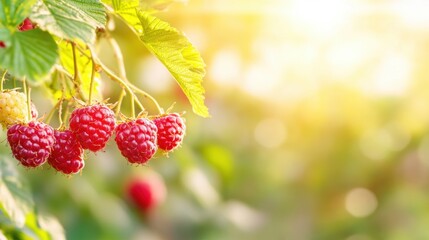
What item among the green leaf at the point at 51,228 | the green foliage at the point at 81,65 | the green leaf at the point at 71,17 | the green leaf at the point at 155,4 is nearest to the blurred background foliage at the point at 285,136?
the green leaf at the point at 51,228

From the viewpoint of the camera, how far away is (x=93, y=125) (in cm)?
130

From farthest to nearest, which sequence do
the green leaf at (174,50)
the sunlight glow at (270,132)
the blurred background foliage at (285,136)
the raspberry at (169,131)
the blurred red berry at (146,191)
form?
the sunlight glow at (270,132) → the blurred red berry at (146,191) → the blurred background foliage at (285,136) → the raspberry at (169,131) → the green leaf at (174,50)

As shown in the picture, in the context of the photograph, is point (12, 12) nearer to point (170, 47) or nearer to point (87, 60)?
point (170, 47)

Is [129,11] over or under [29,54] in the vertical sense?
over

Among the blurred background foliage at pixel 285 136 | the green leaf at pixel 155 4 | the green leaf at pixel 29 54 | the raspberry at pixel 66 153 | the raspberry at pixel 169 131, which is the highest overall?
the blurred background foliage at pixel 285 136

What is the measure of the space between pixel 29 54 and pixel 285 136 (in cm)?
592

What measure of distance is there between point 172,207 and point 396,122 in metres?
1.77

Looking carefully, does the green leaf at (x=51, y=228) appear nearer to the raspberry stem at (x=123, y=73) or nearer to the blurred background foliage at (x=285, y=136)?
the raspberry stem at (x=123, y=73)

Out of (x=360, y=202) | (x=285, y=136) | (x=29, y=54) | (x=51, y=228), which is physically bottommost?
(x=29, y=54)

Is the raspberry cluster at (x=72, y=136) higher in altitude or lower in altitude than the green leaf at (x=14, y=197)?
lower

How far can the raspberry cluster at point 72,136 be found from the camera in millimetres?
1307

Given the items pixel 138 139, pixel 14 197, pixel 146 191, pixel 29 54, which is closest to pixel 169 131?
pixel 138 139

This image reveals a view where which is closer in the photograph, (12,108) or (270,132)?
(12,108)

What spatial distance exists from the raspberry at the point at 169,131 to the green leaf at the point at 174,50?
0.10 m
